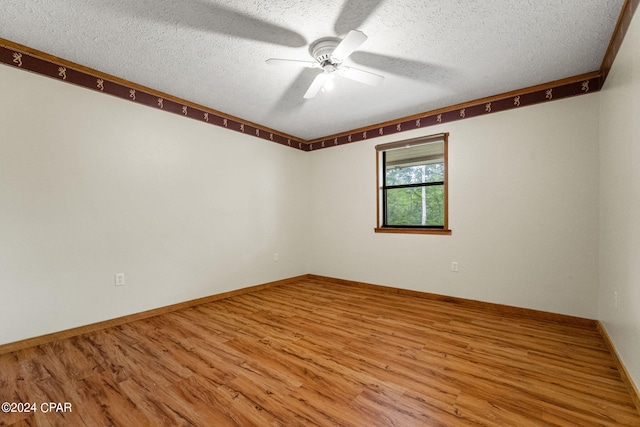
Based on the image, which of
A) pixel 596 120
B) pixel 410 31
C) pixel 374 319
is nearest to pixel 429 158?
pixel 596 120

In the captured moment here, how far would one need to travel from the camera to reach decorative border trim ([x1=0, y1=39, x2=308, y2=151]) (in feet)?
7.58

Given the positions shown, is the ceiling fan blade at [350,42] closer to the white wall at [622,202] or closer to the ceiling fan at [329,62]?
→ the ceiling fan at [329,62]

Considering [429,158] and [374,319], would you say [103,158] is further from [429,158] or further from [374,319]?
[429,158]

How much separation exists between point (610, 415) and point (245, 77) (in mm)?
3629

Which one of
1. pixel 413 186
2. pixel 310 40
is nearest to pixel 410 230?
pixel 413 186

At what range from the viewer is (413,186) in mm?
4047

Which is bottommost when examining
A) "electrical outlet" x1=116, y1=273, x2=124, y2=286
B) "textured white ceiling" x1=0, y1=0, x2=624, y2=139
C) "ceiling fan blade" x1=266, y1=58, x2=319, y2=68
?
"electrical outlet" x1=116, y1=273, x2=124, y2=286

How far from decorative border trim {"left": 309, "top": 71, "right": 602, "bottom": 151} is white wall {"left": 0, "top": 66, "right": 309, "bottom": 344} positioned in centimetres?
193

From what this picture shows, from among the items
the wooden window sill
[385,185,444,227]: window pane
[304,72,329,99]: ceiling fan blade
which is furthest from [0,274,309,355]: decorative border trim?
[304,72,329,99]: ceiling fan blade

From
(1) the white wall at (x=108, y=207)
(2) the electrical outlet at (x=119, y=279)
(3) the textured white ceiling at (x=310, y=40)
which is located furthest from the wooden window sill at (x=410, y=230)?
(2) the electrical outlet at (x=119, y=279)

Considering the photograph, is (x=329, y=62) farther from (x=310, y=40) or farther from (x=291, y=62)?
(x=291, y=62)

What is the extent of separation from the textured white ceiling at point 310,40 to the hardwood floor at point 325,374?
8.18 ft

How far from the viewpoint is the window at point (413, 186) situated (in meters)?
3.76

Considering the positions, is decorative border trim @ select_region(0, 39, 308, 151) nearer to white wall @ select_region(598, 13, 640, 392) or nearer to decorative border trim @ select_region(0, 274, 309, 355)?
decorative border trim @ select_region(0, 274, 309, 355)
